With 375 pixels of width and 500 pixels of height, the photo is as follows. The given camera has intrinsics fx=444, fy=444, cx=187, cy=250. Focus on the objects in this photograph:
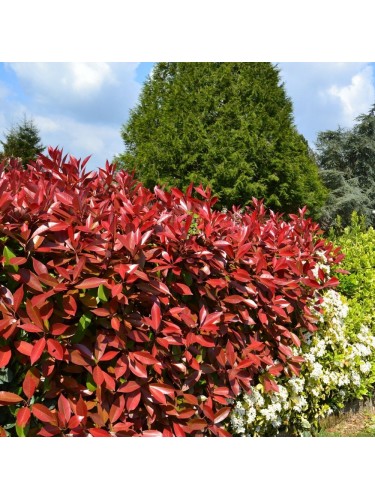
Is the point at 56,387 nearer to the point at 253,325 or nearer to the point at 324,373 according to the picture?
the point at 253,325

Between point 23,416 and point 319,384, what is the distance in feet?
7.68

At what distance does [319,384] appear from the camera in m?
3.42

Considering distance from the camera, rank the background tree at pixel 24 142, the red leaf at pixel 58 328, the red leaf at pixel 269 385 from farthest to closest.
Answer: the background tree at pixel 24 142 → the red leaf at pixel 269 385 → the red leaf at pixel 58 328

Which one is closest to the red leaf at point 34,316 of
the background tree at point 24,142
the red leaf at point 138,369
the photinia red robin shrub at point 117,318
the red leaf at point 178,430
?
the photinia red robin shrub at point 117,318

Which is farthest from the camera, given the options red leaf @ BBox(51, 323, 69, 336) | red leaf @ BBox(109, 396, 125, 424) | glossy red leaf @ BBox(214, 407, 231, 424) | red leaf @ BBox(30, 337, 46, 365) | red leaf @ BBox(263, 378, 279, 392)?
red leaf @ BBox(263, 378, 279, 392)

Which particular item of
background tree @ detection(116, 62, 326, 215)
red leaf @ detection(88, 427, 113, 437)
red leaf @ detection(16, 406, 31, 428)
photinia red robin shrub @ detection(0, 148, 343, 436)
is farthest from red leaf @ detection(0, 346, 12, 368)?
background tree @ detection(116, 62, 326, 215)

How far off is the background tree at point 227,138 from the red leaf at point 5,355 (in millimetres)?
8467

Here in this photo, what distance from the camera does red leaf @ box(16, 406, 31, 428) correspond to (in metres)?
1.84

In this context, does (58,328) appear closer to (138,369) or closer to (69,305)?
(69,305)

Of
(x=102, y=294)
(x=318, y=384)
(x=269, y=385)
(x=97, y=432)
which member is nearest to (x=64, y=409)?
(x=97, y=432)

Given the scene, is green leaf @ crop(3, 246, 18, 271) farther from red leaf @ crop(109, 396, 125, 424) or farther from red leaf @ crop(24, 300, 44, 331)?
red leaf @ crop(109, 396, 125, 424)

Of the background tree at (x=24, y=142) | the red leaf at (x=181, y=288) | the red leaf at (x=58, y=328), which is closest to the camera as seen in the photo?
the red leaf at (x=58, y=328)

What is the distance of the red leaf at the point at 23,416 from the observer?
1.84 m

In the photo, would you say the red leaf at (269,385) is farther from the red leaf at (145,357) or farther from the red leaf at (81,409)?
the red leaf at (81,409)
